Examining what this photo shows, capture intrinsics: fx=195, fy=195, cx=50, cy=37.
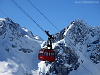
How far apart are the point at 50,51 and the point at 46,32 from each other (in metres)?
5.64

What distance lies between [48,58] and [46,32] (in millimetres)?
6720

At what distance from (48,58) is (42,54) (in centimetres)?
140

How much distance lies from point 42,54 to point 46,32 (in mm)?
6383

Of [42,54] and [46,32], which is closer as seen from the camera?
[46,32]

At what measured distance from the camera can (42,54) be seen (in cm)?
3781

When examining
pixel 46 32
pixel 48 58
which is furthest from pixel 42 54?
pixel 46 32

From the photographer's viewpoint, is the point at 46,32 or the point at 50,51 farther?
the point at 50,51

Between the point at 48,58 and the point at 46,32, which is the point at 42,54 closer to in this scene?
the point at 48,58

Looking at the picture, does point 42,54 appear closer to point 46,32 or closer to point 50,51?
point 50,51

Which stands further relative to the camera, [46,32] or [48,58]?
[48,58]

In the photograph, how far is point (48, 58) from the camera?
1481 inches

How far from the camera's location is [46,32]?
33031 mm

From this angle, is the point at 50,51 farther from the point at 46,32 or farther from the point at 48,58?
the point at 46,32

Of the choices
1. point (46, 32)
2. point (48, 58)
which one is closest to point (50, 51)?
point (48, 58)
